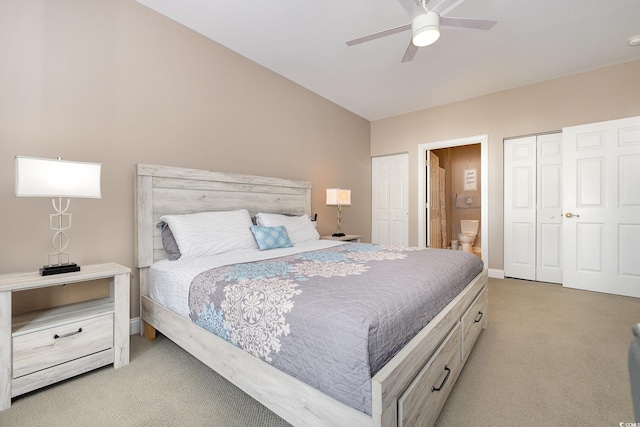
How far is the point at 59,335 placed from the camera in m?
1.63

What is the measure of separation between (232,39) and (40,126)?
181cm

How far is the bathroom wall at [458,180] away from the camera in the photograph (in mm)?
6482

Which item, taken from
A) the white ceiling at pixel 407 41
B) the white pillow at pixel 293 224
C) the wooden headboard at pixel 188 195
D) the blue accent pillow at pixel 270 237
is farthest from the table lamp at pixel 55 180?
the white ceiling at pixel 407 41

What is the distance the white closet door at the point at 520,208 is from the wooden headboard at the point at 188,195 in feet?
10.4

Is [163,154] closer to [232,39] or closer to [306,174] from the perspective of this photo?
[232,39]

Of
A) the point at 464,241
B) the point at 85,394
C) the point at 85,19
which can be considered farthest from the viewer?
the point at 464,241

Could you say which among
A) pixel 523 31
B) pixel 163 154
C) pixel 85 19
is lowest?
pixel 163 154

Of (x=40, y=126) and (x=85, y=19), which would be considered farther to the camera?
(x=85, y=19)

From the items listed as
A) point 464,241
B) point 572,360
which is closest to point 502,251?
point 464,241

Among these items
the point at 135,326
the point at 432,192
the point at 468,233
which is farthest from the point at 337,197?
the point at 468,233

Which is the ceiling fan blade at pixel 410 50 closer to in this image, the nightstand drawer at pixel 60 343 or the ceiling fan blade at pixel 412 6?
the ceiling fan blade at pixel 412 6

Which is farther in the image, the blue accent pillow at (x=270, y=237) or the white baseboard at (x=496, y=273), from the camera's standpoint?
the white baseboard at (x=496, y=273)

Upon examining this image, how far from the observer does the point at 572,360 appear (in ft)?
6.26

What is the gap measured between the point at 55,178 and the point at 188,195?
1.02 meters
